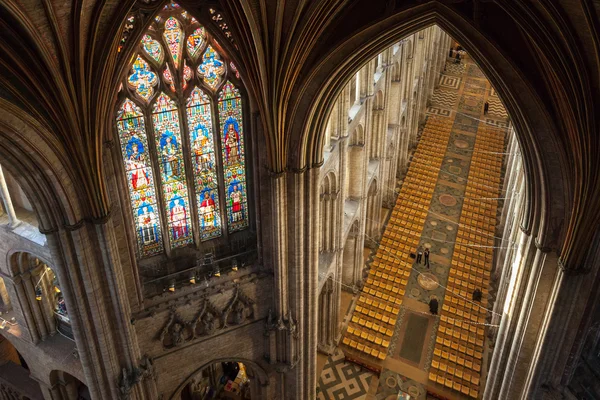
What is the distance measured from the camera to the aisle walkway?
861 inches

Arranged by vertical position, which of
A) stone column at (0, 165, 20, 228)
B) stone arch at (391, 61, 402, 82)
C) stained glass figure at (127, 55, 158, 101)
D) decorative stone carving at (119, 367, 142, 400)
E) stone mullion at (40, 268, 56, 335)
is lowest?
decorative stone carving at (119, 367, 142, 400)

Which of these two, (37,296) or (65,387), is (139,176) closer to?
(37,296)

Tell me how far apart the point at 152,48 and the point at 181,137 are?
2459 mm

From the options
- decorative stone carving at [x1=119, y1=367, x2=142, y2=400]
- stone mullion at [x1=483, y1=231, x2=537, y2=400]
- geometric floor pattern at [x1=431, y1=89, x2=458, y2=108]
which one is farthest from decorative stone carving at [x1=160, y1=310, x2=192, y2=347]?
geometric floor pattern at [x1=431, y1=89, x2=458, y2=108]

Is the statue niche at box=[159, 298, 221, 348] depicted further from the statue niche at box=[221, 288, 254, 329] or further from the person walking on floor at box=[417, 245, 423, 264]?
the person walking on floor at box=[417, 245, 423, 264]

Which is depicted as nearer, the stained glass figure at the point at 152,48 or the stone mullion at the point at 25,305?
the stained glass figure at the point at 152,48

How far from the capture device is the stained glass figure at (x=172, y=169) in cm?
1407

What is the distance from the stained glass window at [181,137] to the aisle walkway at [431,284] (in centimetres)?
944

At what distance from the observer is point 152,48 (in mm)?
13141

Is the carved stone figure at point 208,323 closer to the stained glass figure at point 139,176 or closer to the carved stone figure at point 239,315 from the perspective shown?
the carved stone figure at point 239,315

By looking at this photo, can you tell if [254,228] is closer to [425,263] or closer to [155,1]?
[155,1]

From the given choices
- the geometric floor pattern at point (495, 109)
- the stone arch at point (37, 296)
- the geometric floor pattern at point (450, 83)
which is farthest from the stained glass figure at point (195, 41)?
the geometric floor pattern at point (450, 83)

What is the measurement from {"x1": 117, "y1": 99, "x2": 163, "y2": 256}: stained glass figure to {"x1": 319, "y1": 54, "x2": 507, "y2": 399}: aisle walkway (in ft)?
33.2

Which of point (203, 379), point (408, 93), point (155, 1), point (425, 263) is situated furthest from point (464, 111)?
point (155, 1)
